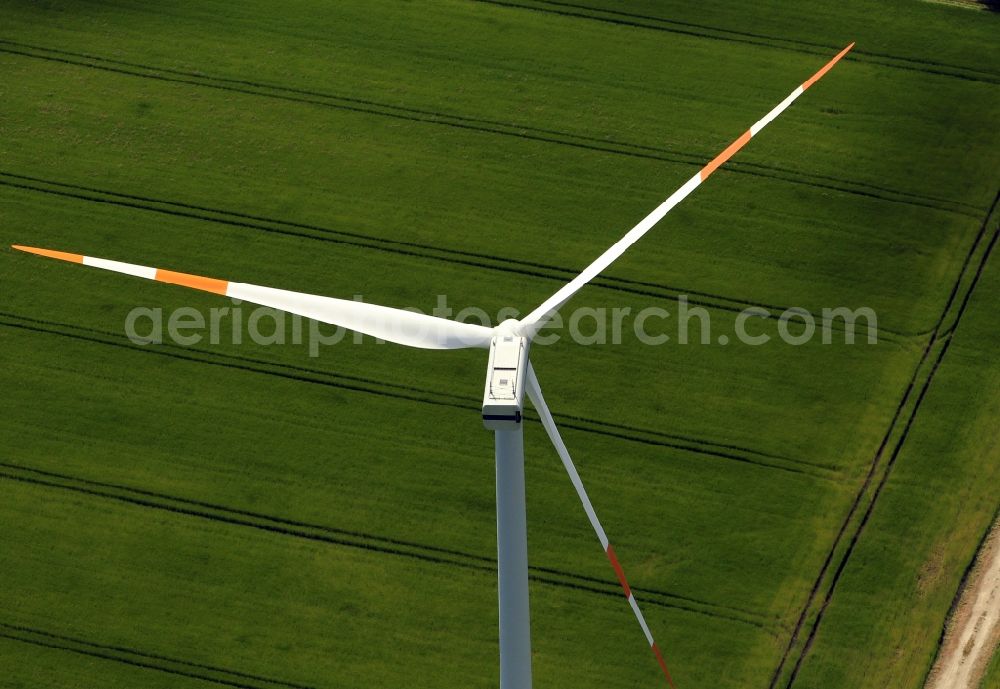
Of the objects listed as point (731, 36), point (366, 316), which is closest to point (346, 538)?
point (366, 316)

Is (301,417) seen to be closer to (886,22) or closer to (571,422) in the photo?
(571,422)

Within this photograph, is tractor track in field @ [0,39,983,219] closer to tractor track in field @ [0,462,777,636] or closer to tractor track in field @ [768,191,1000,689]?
tractor track in field @ [768,191,1000,689]

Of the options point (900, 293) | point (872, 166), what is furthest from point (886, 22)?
point (900, 293)

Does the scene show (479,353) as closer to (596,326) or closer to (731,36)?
(596,326)

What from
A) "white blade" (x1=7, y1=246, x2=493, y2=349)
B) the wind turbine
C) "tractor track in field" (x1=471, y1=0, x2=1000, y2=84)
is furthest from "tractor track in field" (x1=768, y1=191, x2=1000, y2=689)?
"white blade" (x1=7, y1=246, x2=493, y2=349)

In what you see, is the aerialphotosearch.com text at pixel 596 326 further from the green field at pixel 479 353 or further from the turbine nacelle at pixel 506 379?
the turbine nacelle at pixel 506 379

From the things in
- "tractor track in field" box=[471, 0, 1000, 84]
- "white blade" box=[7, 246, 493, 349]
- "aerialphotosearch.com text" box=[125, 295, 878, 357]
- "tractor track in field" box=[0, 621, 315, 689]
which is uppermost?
"tractor track in field" box=[471, 0, 1000, 84]

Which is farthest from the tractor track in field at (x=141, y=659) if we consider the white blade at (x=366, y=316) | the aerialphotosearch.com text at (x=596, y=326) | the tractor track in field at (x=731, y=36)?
the tractor track in field at (x=731, y=36)
